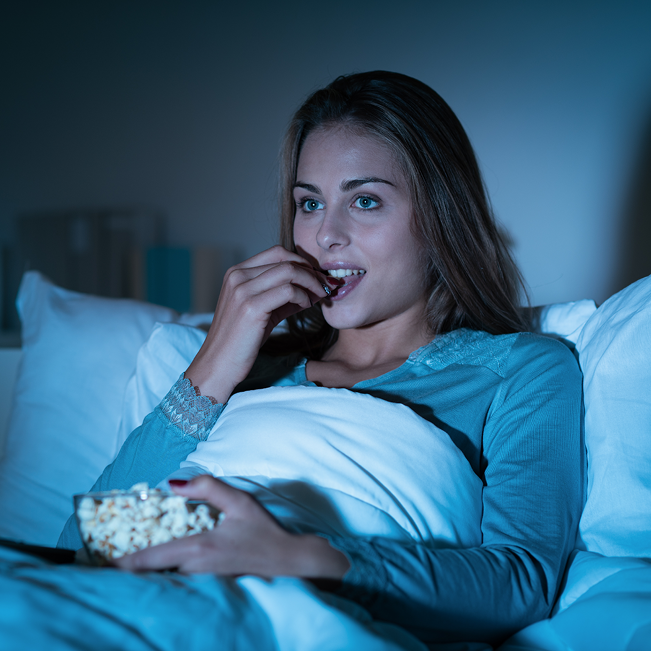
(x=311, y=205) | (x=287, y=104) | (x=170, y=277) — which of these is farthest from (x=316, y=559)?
(x=287, y=104)

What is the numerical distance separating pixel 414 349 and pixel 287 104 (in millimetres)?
1536

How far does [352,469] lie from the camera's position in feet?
2.65

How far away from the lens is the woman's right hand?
1101 mm

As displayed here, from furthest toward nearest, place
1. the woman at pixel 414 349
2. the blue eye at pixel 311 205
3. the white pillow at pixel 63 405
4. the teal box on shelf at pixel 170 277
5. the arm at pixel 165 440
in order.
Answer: the teal box on shelf at pixel 170 277, the white pillow at pixel 63 405, the blue eye at pixel 311 205, the arm at pixel 165 440, the woman at pixel 414 349

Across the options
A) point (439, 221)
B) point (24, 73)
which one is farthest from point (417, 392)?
point (24, 73)

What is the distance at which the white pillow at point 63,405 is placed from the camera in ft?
4.39

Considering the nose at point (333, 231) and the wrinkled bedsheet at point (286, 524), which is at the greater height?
the nose at point (333, 231)

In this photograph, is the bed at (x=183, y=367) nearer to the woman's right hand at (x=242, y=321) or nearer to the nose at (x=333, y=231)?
the woman's right hand at (x=242, y=321)

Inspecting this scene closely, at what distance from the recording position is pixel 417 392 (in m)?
1.08

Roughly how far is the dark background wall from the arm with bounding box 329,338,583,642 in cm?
128

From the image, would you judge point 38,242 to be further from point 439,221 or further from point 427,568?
point 427,568

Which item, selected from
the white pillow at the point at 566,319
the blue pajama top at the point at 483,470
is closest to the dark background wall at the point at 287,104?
the white pillow at the point at 566,319

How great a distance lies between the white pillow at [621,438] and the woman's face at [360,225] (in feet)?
1.37

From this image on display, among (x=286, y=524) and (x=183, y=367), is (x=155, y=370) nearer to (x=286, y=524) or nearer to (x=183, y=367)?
(x=183, y=367)
